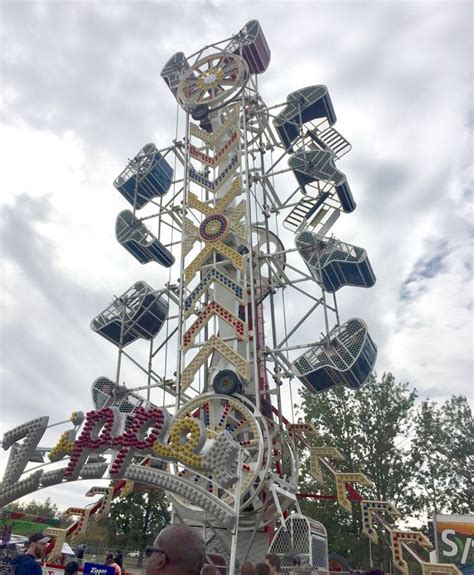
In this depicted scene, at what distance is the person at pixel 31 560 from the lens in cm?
470

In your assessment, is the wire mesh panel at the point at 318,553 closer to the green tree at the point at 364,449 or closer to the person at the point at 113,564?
the person at the point at 113,564

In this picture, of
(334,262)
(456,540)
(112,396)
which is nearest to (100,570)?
(456,540)

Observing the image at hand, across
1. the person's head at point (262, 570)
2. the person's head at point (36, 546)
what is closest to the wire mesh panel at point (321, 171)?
the person's head at point (262, 570)

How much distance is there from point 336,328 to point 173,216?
9.54 metres

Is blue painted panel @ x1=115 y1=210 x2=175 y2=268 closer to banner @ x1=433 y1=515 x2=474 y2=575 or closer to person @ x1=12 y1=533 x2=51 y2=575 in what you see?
banner @ x1=433 y1=515 x2=474 y2=575

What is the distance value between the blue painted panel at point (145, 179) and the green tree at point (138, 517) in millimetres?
18415

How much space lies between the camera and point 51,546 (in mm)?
15422

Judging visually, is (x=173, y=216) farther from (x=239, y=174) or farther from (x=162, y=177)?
(x=239, y=174)

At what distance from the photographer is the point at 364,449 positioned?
2955 cm

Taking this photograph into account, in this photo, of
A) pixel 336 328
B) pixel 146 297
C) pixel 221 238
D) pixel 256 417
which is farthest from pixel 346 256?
pixel 146 297

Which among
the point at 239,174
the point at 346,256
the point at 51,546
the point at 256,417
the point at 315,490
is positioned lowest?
the point at 51,546

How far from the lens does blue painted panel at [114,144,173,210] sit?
23516mm

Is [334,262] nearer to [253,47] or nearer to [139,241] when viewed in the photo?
[139,241]

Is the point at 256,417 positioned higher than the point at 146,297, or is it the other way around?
the point at 146,297
